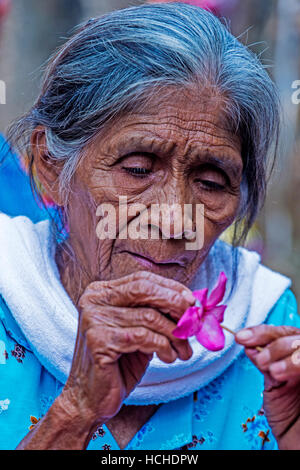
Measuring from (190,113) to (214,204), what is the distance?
306 millimetres

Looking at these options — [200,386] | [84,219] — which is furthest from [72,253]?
[200,386]

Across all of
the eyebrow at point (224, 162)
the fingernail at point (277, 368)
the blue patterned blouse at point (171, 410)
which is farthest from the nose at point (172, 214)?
the blue patterned blouse at point (171, 410)

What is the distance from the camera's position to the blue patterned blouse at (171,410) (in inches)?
77.1

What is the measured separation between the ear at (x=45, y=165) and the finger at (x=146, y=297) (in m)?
0.77

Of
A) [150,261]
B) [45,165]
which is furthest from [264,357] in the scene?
[45,165]

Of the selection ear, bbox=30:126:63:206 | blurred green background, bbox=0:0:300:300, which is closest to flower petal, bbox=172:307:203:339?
ear, bbox=30:126:63:206

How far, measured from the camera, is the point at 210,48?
6.61 ft

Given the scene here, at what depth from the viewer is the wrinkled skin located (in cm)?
154

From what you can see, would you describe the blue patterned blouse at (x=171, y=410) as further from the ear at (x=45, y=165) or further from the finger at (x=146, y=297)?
the finger at (x=146, y=297)

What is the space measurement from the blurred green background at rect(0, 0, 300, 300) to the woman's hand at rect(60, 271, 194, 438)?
1.23 meters

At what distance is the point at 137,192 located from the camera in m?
1.95

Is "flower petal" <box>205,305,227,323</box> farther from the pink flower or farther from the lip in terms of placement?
the lip

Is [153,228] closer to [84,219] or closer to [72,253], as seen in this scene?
[84,219]

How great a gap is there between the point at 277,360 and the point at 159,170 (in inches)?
28.7
